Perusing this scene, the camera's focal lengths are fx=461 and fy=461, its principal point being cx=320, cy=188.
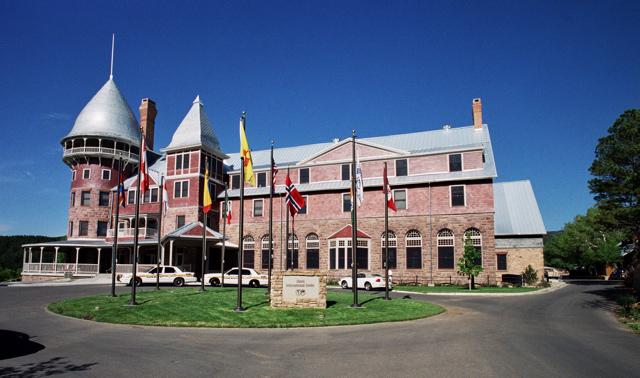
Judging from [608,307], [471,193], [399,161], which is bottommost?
[608,307]

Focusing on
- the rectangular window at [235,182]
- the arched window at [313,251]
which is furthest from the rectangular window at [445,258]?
the rectangular window at [235,182]

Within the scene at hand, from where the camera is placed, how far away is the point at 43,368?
31.6 feet

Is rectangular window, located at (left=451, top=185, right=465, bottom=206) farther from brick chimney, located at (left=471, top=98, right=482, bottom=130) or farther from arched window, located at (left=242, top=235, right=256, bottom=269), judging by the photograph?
arched window, located at (left=242, top=235, right=256, bottom=269)

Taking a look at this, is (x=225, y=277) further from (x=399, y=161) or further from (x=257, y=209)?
(x=399, y=161)

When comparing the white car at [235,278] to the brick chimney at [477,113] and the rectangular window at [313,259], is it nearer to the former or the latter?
the rectangular window at [313,259]

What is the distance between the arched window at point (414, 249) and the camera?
40406 mm

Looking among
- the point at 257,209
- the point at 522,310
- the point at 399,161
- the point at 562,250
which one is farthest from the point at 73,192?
the point at 562,250

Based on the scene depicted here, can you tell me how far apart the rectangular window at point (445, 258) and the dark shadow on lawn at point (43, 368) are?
33.3 m

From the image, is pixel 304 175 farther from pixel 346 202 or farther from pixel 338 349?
pixel 338 349

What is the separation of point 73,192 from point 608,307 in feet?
174

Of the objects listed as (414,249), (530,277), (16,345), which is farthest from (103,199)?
(530,277)

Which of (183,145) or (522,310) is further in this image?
(183,145)

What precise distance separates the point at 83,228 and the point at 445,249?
130 feet

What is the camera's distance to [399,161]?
43344mm
